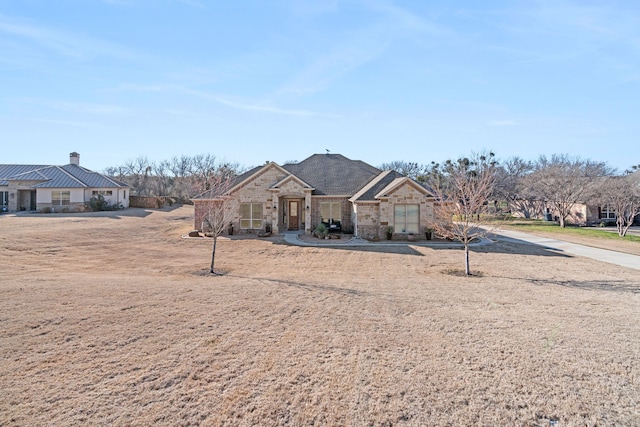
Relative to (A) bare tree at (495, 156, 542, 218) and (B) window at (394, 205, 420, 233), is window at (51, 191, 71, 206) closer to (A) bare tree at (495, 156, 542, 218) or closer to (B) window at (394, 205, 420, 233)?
(B) window at (394, 205, 420, 233)

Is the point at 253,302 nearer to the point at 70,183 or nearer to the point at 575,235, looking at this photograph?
the point at 575,235

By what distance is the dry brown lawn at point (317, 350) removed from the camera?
4176 mm

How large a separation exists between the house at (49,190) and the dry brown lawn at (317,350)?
1113 inches

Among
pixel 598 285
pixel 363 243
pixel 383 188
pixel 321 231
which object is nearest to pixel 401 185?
pixel 383 188

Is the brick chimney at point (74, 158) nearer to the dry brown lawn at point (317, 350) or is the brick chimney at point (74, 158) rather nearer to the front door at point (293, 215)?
the front door at point (293, 215)

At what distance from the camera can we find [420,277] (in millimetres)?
12305

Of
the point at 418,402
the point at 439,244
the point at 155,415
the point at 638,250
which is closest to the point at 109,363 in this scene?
the point at 155,415

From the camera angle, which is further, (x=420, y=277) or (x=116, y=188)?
(x=116, y=188)

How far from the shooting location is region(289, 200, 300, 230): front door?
26984 mm

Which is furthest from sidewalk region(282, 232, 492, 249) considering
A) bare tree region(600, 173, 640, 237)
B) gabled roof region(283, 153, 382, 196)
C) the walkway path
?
bare tree region(600, 173, 640, 237)

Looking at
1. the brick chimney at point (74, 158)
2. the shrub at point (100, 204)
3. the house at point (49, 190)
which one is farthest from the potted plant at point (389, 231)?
the brick chimney at point (74, 158)

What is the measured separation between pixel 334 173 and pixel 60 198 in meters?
29.3

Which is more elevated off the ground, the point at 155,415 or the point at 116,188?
the point at 116,188

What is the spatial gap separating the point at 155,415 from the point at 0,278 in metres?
10.4
